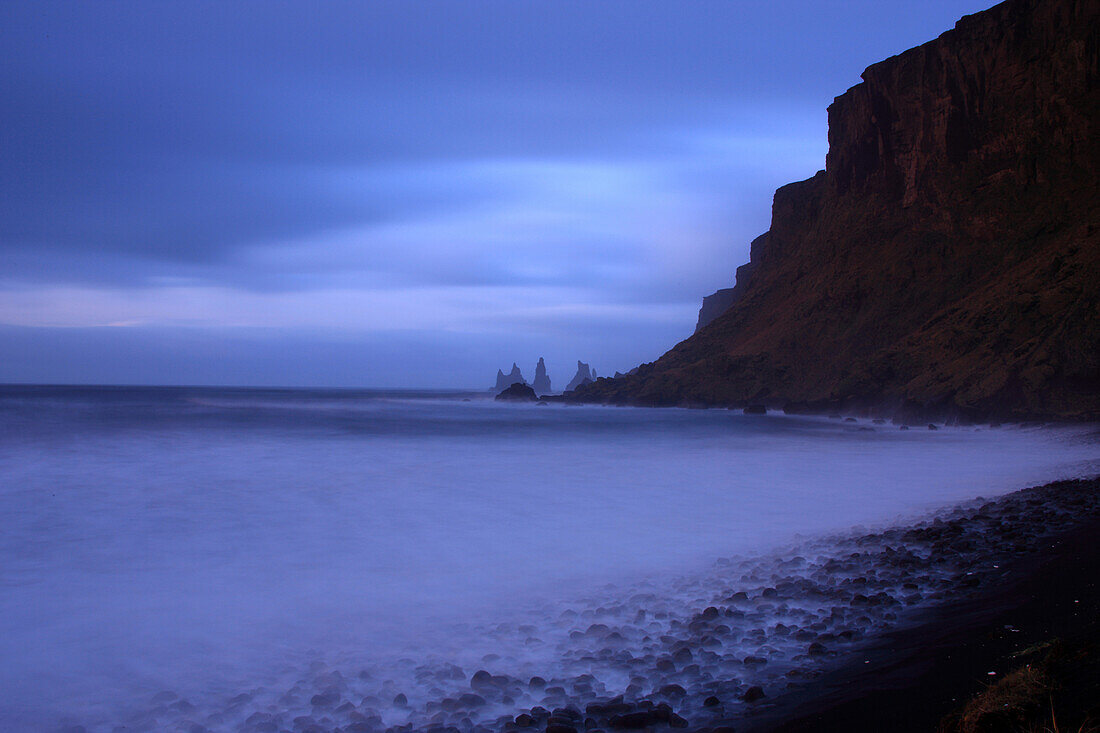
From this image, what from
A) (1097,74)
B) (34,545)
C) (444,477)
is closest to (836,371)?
(1097,74)

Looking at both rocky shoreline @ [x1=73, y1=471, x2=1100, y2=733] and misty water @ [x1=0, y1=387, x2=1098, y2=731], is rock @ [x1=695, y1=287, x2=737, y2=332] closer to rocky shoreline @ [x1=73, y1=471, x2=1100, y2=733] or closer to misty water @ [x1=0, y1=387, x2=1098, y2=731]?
misty water @ [x1=0, y1=387, x2=1098, y2=731]

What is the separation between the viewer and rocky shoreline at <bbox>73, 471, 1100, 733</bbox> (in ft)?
12.9

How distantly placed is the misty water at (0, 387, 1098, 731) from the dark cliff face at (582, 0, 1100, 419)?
35.6 feet

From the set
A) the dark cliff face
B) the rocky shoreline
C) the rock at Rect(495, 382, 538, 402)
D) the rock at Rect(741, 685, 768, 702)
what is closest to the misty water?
the rocky shoreline

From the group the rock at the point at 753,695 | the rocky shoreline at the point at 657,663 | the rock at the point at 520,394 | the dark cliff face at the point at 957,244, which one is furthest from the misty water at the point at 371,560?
the rock at the point at 520,394

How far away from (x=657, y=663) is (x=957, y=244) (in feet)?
146

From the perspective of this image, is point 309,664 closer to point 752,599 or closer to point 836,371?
point 752,599

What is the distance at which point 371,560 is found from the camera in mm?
8312

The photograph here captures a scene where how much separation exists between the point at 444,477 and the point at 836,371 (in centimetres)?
3696

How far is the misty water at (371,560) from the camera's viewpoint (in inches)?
185

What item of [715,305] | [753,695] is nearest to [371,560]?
[753,695]

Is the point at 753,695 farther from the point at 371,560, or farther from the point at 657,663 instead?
the point at 371,560

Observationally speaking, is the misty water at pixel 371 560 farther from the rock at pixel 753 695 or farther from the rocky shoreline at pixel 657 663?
the rock at pixel 753 695

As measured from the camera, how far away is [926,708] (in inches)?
136
